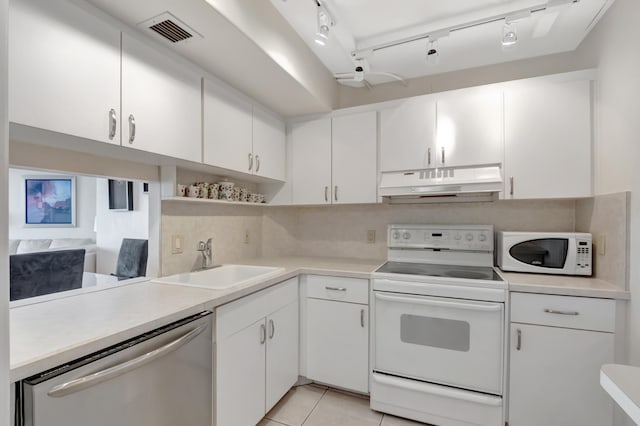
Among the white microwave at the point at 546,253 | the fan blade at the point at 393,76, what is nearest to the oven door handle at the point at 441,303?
the white microwave at the point at 546,253

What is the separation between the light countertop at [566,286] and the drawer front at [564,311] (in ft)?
0.10

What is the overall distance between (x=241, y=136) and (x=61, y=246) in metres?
1.33

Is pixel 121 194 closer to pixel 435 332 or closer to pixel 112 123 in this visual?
pixel 112 123

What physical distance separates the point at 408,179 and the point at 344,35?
109 cm

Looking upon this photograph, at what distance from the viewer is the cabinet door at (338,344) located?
1.98 m

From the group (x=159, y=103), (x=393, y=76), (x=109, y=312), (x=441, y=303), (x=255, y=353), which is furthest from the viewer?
(x=393, y=76)

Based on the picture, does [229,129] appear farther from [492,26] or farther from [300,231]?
[492,26]

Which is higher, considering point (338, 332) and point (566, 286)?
point (566, 286)

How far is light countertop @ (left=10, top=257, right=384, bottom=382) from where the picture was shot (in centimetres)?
80

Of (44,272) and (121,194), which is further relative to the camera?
(121,194)

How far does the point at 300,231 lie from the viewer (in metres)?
2.95

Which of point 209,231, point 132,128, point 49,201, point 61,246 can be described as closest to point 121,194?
point 49,201

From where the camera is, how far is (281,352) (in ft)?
6.30

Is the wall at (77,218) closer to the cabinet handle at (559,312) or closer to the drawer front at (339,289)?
the drawer front at (339,289)
